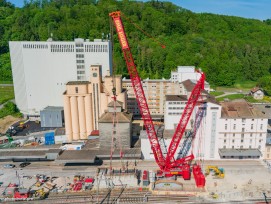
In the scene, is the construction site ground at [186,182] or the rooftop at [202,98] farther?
the rooftop at [202,98]

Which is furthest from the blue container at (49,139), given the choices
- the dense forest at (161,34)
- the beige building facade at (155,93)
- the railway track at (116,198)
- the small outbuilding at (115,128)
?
the dense forest at (161,34)

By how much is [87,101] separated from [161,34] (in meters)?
94.3

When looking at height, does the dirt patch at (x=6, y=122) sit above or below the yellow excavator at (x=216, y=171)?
above

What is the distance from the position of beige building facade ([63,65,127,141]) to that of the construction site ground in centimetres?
1253

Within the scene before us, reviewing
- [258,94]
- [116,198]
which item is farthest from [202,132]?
[258,94]

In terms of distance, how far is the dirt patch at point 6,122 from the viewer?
86.7 meters

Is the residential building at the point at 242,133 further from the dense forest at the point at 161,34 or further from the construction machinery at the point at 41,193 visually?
the dense forest at the point at 161,34

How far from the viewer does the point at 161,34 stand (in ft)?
508

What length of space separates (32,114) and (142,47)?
212 feet

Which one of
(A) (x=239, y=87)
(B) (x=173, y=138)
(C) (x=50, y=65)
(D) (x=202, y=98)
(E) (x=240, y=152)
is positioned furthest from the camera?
(A) (x=239, y=87)

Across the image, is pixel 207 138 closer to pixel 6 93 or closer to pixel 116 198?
pixel 116 198

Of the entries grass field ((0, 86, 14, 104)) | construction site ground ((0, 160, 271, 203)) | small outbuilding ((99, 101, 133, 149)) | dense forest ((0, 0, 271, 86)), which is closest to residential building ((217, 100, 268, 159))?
construction site ground ((0, 160, 271, 203))

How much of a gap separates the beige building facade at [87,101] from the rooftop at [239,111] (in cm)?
2400

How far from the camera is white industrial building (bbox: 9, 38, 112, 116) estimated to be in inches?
3327
